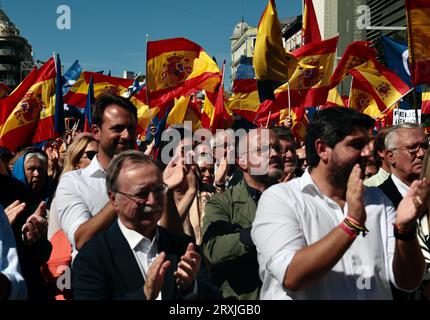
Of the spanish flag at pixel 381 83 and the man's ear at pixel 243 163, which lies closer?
the man's ear at pixel 243 163

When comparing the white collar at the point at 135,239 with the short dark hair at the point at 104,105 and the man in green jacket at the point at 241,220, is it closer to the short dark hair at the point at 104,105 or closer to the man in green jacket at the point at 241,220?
the man in green jacket at the point at 241,220

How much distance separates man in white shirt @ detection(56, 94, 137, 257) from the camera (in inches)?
147

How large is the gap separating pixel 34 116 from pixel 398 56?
526cm

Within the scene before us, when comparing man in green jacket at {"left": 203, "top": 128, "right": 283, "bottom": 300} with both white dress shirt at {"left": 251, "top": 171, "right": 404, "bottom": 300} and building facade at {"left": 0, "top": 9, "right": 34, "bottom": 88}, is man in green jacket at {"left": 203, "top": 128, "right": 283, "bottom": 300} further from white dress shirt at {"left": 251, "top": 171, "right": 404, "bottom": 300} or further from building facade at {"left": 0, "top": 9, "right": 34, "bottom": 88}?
building facade at {"left": 0, "top": 9, "right": 34, "bottom": 88}

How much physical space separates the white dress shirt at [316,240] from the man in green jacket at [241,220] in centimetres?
68

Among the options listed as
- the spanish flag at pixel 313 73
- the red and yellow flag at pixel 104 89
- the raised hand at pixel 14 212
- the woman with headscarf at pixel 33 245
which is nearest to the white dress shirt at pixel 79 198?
the woman with headscarf at pixel 33 245

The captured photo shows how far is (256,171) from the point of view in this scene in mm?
4684

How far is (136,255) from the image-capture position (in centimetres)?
321

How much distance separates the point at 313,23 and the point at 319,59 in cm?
78

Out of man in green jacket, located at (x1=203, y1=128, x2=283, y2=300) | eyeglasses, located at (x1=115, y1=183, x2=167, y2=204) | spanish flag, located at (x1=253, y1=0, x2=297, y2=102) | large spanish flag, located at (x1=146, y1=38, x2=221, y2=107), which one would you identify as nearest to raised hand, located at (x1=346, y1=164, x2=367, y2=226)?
eyeglasses, located at (x1=115, y1=183, x2=167, y2=204)

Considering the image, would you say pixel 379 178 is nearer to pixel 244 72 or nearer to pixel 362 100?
pixel 362 100

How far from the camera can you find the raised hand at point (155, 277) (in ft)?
9.45
